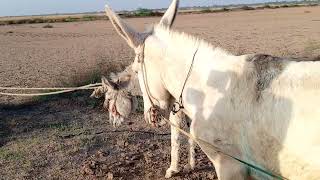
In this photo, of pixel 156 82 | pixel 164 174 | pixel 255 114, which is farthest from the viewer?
pixel 164 174

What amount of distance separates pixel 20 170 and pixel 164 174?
2203 mm

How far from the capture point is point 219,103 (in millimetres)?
4629

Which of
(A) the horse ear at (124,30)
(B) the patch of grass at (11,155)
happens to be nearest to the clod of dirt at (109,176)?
(B) the patch of grass at (11,155)

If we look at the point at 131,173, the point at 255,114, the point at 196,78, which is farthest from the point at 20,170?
the point at 255,114

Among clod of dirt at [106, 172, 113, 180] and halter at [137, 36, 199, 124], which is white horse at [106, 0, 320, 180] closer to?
halter at [137, 36, 199, 124]

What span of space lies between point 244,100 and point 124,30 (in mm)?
1390

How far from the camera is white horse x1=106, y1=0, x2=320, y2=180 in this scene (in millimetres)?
4152

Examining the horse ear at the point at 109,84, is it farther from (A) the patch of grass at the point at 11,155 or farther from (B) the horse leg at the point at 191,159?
(A) the patch of grass at the point at 11,155

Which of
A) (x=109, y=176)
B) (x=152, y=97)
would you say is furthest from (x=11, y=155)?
(x=152, y=97)

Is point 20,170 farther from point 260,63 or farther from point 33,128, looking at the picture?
point 260,63

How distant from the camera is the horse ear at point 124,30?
5027 millimetres

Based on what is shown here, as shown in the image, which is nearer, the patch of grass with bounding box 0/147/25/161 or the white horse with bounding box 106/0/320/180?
the white horse with bounding box 106/0/320/180

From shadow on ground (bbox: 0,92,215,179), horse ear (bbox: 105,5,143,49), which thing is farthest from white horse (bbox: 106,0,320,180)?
shadow on ground (bbox: 0,92,215,179)

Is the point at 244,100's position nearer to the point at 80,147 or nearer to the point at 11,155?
the point at 80,147
